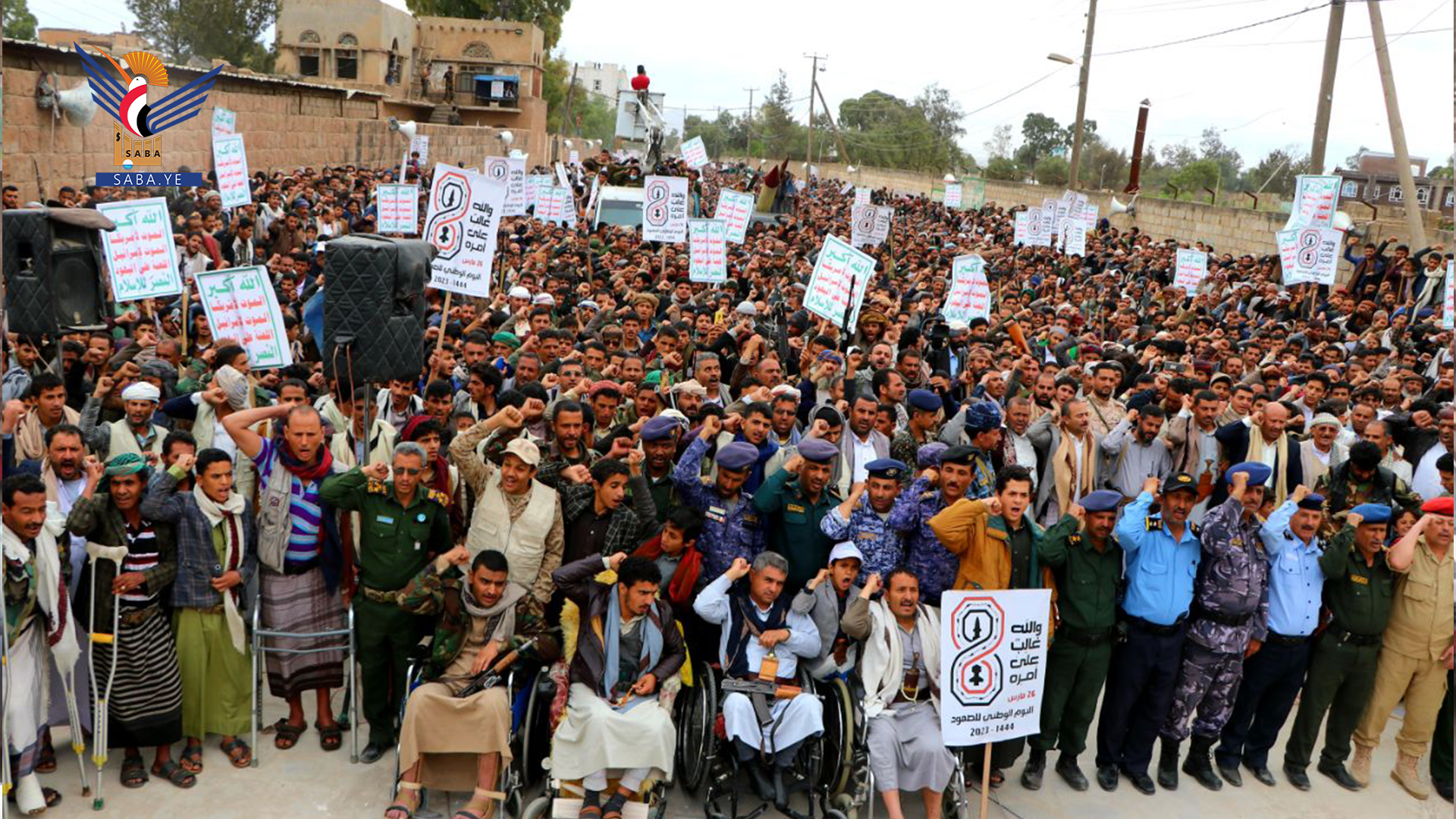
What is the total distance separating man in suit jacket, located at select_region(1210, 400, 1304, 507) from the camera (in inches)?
275

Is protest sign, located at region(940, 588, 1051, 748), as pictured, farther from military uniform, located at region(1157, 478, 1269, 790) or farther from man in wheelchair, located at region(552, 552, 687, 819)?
man in wheelchair, located at region(552, 552, 687, 819)

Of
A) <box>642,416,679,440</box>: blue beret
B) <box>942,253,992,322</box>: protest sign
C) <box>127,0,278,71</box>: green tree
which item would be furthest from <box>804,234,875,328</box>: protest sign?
<box>127,0,278,71</box>: green tree

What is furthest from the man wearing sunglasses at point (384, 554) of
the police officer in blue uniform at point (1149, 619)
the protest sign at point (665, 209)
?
the protest sign at point (665, 209)

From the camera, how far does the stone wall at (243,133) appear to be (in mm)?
16344

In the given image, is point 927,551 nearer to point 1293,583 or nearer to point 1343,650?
point 1293,583

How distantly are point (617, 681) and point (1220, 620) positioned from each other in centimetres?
297

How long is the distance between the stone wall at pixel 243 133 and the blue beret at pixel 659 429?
13.4 meters

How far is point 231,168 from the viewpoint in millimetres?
12672

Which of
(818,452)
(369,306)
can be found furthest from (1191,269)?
(369,306)

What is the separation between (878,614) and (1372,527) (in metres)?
2.63

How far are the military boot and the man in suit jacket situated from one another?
71.1 inches

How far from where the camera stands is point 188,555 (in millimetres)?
5125

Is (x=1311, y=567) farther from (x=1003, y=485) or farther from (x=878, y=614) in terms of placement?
(x=878, y=614)

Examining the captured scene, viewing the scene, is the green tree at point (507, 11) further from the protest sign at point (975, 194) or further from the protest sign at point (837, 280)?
the protest sign at point (837, 280)
